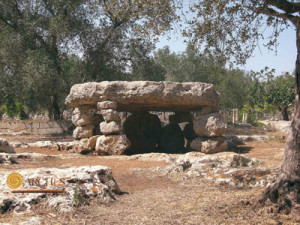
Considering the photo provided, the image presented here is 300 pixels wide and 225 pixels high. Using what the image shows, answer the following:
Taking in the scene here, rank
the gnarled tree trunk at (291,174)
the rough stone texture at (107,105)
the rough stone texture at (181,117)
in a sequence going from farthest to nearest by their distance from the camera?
the rough stone texture at (181,117)
the rough stone texture at (107,105)
the gnarled tree trunk at (291,174)

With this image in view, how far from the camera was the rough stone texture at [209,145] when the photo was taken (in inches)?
496

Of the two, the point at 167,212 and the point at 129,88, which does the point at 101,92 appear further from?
the point at 167,212

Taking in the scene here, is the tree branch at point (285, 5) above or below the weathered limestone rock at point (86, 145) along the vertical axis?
above

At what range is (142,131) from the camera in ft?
53.2

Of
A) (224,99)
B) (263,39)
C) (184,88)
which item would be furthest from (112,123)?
(224,99)

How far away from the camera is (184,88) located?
41.3ft

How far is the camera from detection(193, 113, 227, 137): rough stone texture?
12586 millimetres

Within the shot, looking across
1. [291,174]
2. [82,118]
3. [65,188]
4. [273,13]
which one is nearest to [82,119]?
[82,118]

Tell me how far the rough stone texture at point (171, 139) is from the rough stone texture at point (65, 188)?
1022 centimetres

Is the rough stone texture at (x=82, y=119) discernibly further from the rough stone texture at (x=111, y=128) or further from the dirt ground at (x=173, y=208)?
the dirt ground at (x=173, y=208)

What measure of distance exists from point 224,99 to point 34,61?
2154 cm

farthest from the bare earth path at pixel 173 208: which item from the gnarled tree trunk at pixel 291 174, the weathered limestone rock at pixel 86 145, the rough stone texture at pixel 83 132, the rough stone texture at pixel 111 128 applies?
the rough stone texture at pixel 83 132

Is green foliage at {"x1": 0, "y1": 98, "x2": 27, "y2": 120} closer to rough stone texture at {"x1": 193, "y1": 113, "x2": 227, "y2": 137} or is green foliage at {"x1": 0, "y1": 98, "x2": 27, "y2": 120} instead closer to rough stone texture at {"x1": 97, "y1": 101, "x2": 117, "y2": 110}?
rough stone texture at {"x1": 97, "y1": 101, "x2": 117, "y2": 110}

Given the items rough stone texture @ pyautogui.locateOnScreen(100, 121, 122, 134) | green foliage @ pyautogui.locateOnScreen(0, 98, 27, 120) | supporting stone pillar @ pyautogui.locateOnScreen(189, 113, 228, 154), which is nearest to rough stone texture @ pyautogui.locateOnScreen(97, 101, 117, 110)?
rough stone texture @ pyautogui.locateOnScreen(100, 121, 122, 134)
